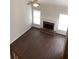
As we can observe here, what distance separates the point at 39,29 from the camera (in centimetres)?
1033

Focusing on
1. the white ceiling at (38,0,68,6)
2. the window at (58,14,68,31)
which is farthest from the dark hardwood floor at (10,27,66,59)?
the white ceiling at (38,0,68,6)

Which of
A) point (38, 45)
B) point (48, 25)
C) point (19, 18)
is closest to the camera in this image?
point (38, 45)

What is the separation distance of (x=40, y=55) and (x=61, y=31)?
2228 mm

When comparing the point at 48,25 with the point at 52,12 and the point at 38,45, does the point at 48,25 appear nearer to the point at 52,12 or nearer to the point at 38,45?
the point at 52,12

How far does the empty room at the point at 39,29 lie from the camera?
840 cm

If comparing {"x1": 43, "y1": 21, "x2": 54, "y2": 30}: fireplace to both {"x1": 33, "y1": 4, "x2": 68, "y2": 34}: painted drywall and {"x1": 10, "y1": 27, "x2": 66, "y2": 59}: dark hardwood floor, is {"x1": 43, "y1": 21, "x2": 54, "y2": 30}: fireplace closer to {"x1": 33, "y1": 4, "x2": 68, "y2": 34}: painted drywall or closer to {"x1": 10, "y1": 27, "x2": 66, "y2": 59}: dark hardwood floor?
{"x1": 33, "y1": 4, "x2": 68, "y2": 34}: painted drywall

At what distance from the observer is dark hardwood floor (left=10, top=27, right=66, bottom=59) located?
8.23 meters

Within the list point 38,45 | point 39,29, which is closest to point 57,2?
point 39,29

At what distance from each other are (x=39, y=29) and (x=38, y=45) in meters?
1.61

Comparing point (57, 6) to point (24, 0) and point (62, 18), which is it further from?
point (24, 0)
